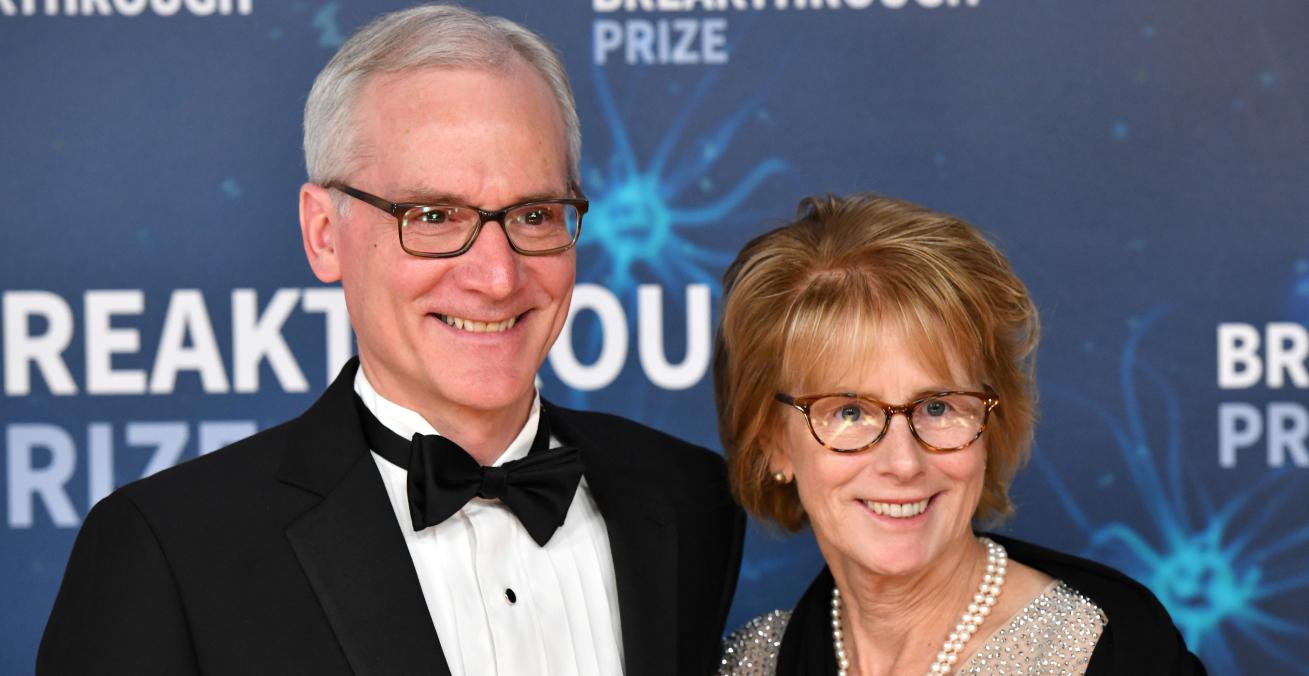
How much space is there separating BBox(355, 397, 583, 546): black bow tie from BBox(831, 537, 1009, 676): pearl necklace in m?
0.52

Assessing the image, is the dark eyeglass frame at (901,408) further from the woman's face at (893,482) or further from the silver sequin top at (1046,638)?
the silver sequin top at (1046,638)

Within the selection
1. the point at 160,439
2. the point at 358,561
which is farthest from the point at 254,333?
the point at 358,561

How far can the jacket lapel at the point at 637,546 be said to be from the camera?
201cm

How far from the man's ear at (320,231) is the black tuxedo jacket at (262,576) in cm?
16

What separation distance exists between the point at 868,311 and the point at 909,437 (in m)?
0.19

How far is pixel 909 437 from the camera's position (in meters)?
2.00

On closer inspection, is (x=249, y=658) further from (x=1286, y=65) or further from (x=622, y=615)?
(x=1286, y=65)

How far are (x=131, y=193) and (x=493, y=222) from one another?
1441 millimetres

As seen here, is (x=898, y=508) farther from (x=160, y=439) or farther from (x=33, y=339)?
(x=33, y=339)

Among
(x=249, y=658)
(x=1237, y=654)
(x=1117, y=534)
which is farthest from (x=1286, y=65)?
(x=249, y=658)

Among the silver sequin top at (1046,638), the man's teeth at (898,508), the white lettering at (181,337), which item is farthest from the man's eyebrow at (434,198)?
the white lettering at (181,337)

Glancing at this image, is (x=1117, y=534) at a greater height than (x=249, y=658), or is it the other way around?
(x=249, y=658)

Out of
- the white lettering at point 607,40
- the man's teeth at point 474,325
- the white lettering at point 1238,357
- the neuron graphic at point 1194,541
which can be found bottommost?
the neuron graphic at point 1194,541

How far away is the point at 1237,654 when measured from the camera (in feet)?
9.88
